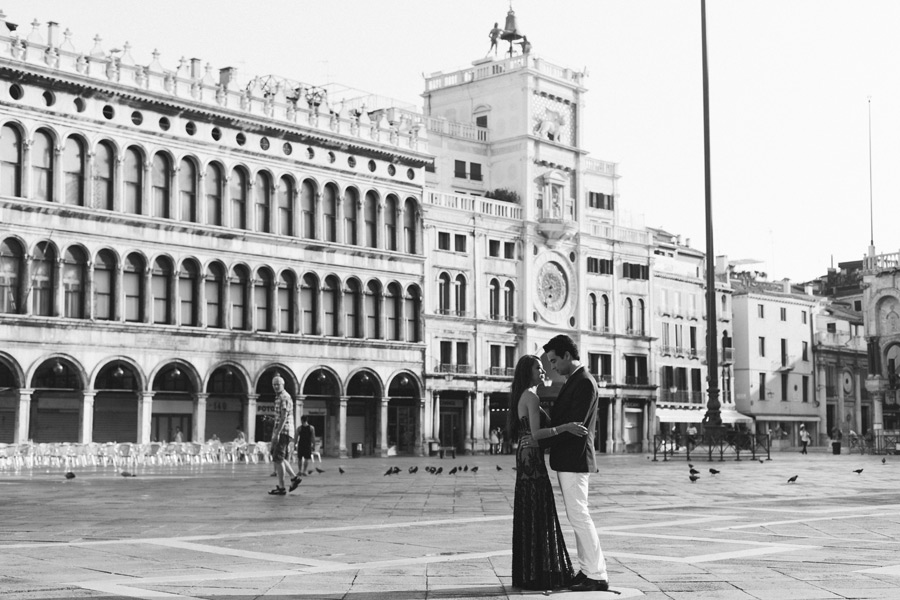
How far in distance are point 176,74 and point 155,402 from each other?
12948mm

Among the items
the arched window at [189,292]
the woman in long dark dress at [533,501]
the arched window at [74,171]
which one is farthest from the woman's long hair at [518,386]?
the arched window at [189,292]

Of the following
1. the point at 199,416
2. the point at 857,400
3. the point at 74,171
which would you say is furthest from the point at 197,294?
the point at 857,400

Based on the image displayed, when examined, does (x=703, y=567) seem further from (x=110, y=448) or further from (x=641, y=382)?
(x=641, y=382)

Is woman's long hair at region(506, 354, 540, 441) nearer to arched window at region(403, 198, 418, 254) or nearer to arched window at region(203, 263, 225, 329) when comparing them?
arched window at region(203, 263, 225, 329)

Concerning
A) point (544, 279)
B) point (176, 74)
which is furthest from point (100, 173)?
point (544, 279)

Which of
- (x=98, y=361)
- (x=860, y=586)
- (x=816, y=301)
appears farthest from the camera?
(x=816, y=301)

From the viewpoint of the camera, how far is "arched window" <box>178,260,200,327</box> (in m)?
51.8

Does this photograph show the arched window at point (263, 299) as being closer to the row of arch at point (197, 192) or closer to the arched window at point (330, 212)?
the row of arch at point (197, 192)

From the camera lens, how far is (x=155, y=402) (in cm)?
5116

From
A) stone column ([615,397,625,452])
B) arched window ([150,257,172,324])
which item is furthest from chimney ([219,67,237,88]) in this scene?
stone column ([615,397,625,452])

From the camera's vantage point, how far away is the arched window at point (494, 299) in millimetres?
67250

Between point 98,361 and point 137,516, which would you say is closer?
point 137,516

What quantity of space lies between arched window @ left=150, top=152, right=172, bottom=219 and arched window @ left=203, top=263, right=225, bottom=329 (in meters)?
3.10

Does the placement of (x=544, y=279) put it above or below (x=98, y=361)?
above
